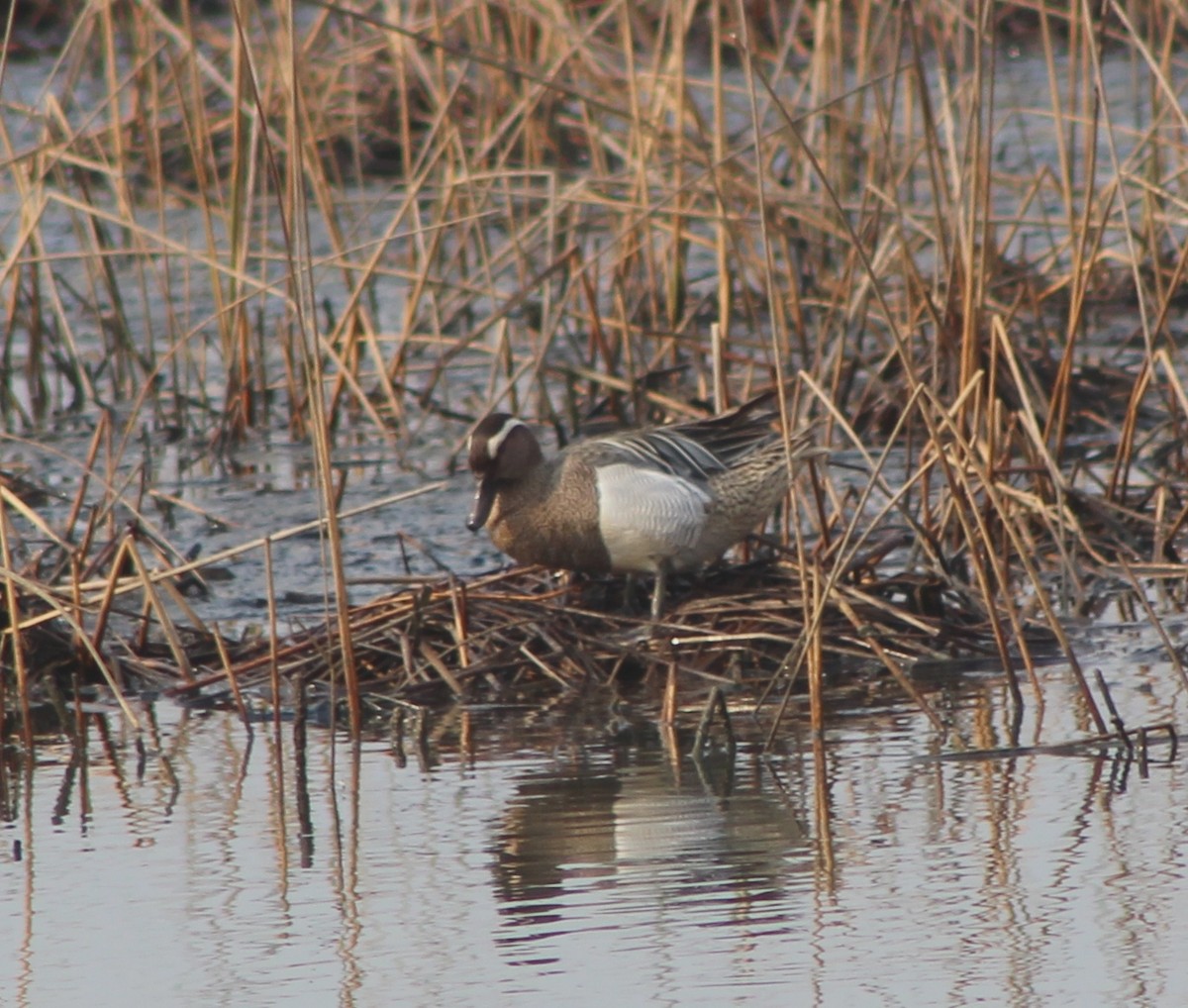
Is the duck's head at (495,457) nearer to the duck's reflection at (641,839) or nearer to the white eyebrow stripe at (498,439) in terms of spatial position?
the white eyebrow stripe at (498,439)

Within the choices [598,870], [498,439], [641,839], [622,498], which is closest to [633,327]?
[498,439]

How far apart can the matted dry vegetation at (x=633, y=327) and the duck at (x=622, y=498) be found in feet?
0.48

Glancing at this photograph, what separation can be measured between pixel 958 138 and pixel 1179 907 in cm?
929

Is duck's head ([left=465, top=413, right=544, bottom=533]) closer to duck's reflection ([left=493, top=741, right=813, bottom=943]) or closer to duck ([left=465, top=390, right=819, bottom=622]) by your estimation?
duck ([left=465, top=390, right=819, bottom=622])

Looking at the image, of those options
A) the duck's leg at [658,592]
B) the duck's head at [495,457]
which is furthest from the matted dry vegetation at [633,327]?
the duck's head at [495,457]

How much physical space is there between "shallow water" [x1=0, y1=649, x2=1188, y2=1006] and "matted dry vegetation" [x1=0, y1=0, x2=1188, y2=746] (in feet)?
0.85

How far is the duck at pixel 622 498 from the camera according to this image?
5691 millimetres

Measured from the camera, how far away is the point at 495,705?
534 centimetres

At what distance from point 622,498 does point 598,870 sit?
5.97 ft

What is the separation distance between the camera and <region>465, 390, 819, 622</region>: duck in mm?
5691

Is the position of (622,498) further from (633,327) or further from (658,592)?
(633,327)

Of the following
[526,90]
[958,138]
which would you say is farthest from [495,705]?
[958,138]

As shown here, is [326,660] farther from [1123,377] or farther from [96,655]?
[1123,377]

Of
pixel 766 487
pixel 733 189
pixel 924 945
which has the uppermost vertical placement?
pixel 733 189
